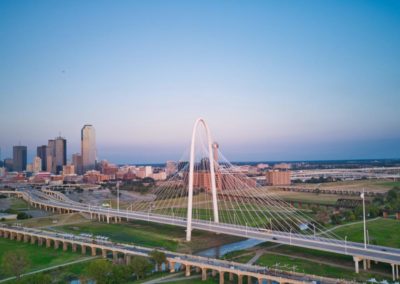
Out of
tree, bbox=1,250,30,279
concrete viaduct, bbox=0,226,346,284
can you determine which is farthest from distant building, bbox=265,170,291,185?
tree, bbox=1,250,30,279

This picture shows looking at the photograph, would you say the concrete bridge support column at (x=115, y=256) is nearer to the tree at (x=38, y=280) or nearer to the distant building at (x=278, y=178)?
the tree at (x=38, y=280)

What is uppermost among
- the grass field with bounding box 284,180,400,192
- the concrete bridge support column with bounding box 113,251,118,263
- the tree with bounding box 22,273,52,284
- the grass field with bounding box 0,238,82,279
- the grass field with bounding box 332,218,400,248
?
the grass field with bounding box 284,180,400,192

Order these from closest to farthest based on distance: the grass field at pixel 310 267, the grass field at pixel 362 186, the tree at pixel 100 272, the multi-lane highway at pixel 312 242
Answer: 1. the tree at pixel 100 272
2. the grass field at pixel 310 267
3. the multi-lane highway at pixel 312 242
4. the grass field at pixel 362 186

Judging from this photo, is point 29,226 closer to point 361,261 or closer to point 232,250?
point 232,250

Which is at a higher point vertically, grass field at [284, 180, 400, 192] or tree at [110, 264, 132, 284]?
grass field at [284, 180, 400, 192]

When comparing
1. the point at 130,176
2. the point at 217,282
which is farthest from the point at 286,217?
the point at 130,176

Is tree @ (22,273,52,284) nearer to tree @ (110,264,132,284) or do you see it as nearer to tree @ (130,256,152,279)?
tree @ (110,264,132,284)

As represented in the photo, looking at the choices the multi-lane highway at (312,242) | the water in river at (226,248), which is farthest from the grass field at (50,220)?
the water in river at (226,248)

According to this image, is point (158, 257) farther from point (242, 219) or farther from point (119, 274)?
point (242, 219)
